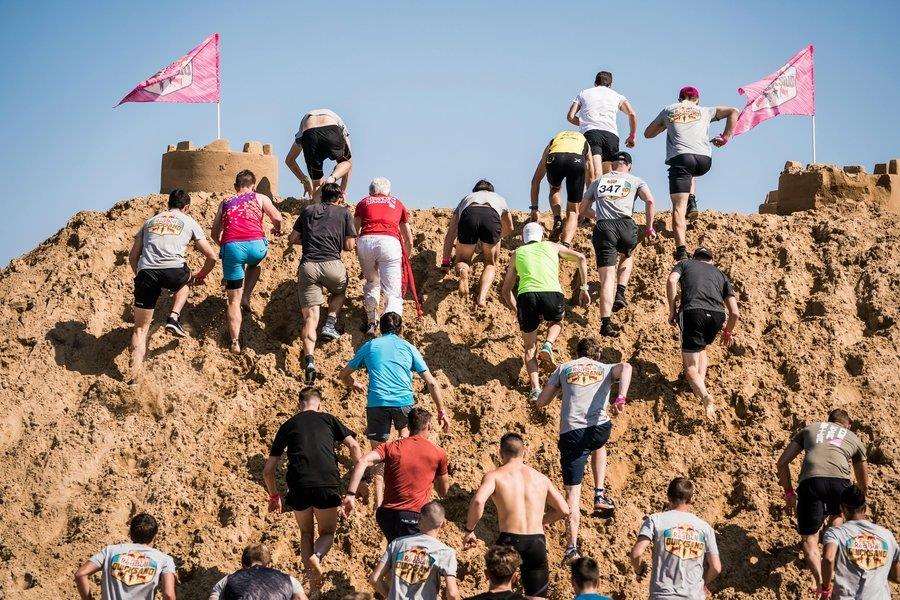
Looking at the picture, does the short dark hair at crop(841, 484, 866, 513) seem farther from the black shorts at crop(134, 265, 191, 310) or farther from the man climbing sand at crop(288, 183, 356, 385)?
the black shorts at crop(134, 265, 191, 310)

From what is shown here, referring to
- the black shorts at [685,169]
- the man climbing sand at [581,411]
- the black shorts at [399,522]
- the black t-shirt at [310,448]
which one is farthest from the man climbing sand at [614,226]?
the black shorts at [399,522]

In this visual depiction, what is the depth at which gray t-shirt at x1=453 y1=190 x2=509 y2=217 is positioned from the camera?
603 inches

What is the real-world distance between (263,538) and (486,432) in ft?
9.24

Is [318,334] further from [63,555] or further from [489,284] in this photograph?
[63,555]

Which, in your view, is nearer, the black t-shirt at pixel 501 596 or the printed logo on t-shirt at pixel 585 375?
the black t-shirt at pixel 501 596

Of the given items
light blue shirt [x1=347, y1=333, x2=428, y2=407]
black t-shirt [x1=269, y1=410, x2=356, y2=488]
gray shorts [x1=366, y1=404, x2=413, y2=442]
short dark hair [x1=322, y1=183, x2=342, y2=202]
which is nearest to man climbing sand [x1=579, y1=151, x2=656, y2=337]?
short dark hair [x1=322, y1=183, x2=342, y2=202]

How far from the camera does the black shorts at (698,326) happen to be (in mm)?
13680

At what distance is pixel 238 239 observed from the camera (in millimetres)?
14336

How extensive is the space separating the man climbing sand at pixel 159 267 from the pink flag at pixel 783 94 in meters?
9.28

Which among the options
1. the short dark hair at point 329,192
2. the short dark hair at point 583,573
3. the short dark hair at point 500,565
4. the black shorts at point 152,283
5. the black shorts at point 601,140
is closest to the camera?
the short dark hair at point 500,565

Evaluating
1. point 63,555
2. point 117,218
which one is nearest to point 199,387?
point 63,555

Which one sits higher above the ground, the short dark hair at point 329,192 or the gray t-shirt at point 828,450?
the short dark hair at point 329,192

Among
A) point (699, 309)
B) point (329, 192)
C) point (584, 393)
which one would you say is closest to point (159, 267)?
point (329, 192)

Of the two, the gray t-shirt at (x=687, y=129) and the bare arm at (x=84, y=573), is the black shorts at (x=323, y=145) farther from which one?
the bare arm at (x=84, y=573)
